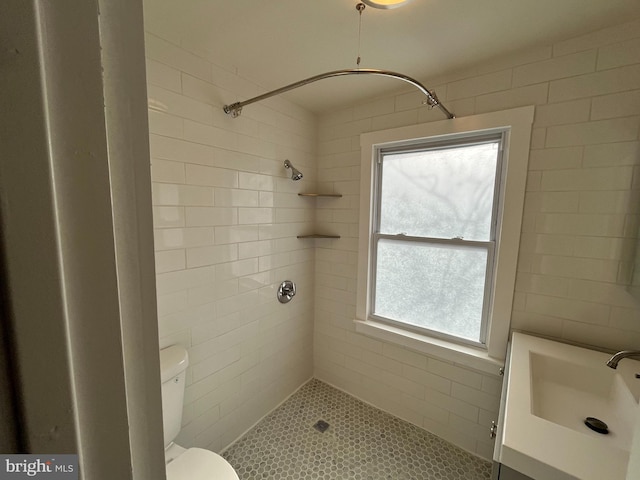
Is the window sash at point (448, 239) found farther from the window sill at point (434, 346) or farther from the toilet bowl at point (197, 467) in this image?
the toilet bowl at point (197, 467)

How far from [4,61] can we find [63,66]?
0.13ft

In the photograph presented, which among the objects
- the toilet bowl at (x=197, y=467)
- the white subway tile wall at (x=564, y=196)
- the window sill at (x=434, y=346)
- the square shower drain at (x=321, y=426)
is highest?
the white subway tile wall at (x=564, y=196)

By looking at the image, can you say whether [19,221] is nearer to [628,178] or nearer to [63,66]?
[63,66]

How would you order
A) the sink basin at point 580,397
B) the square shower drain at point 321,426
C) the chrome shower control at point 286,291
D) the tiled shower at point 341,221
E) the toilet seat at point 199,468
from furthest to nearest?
1. the chrome shower control at point 286,291
2. the square shower drain at point 321,426
3. the tiled shower at point 341,221
4. the toilet seat at point 199,468
5. the sink basin at point 580,397

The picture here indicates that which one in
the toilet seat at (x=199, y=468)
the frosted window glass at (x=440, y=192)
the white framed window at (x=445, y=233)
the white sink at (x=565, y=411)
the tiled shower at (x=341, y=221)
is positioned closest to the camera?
the white sink at (x=565, y=411)

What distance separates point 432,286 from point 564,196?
88 cm

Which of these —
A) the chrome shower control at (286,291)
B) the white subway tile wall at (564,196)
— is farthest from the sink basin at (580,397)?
the chrome shower control at (286,291)

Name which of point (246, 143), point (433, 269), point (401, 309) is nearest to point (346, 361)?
point (401, 309)

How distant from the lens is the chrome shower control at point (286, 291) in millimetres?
2029

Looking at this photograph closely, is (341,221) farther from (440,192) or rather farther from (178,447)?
(178,447)

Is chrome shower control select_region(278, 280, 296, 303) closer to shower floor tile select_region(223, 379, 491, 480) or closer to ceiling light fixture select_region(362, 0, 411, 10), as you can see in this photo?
shower floor tile select_region(223, 379, 491, 480)

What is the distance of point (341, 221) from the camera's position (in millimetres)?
2135

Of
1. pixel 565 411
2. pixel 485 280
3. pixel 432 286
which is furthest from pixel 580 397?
pixel 432 286

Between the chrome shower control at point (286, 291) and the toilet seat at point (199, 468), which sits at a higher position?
the chrome shower control at point (286, 291)
